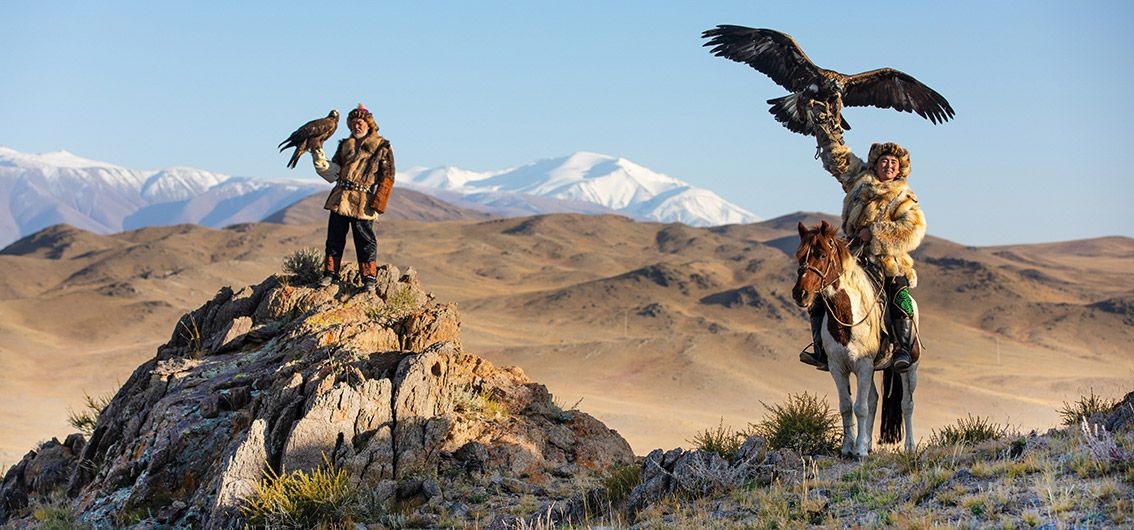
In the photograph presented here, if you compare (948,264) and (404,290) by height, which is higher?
Answer: (948,264)

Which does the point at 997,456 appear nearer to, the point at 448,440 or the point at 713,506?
the point at 713,506

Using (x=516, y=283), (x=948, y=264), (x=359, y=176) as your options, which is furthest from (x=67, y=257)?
(x=359, y=176)

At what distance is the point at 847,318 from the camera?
877cm

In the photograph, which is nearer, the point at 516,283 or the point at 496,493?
the point at 496,493

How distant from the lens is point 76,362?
35406 millimetres

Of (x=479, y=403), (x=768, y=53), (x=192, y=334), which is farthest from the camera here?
(x=192, y=334)

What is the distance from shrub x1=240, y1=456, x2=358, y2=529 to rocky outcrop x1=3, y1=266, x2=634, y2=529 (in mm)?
194

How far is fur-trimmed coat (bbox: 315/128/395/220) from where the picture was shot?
1316cm

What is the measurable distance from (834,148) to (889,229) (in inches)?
37.8

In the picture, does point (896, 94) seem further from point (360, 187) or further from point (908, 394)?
point (360, 187)

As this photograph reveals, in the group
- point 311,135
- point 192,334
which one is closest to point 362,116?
point 311,135

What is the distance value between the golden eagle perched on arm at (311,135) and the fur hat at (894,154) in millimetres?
6746

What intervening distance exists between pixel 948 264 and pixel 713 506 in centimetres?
6229

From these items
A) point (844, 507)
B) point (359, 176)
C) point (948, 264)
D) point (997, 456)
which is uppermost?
point (948, 264)
